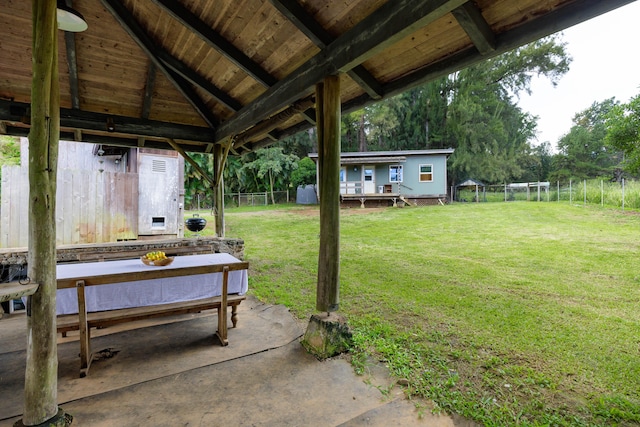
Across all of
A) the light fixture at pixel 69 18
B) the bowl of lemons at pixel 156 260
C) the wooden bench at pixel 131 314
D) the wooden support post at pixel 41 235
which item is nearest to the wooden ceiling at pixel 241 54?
the light fixture at pixel 69 18

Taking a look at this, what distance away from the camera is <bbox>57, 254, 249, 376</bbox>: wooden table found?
8.24 feet

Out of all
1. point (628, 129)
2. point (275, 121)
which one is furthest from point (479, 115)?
point (275, 121)

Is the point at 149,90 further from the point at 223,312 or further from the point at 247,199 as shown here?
the point at 247,199

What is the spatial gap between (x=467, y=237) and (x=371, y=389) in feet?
26.5

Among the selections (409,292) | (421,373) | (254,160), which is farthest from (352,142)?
(421,373)

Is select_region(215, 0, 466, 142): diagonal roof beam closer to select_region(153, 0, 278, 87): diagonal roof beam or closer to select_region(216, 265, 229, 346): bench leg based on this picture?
select_region(153, 0, 278, 87): diagonal roof beam

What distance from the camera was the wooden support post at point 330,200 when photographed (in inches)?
114

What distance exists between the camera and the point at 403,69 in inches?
118

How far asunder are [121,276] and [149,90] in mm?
3295

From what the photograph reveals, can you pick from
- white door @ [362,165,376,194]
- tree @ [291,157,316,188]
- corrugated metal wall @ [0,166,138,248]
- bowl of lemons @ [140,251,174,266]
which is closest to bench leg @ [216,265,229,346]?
bowl of lemons @ [140,251,174,266]

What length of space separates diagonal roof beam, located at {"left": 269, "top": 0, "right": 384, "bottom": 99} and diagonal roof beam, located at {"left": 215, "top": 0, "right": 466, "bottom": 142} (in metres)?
0.11

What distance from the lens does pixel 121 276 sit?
8.61 feet

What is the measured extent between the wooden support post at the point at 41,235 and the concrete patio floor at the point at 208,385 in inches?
13.2

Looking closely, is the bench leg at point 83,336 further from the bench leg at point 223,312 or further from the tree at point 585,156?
the tree at point 585,156
